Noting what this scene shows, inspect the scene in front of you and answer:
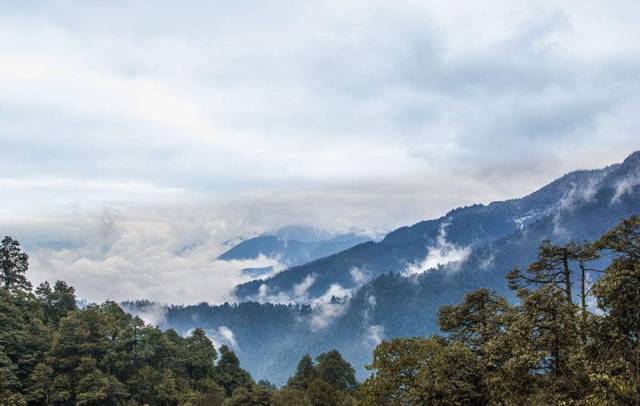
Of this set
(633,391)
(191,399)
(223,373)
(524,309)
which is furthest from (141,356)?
(633,391)

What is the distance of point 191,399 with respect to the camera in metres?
88.9

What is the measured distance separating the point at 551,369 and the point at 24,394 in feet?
247

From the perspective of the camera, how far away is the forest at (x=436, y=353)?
26922 millimetres

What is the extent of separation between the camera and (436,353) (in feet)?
136

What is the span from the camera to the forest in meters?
26.9

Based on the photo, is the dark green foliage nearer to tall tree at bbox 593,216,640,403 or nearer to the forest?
the forest

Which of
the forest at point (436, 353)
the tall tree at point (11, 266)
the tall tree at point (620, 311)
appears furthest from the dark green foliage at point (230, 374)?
the tall tree at point (620, 311)

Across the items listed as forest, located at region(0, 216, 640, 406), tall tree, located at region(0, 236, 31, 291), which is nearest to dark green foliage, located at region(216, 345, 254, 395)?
forest, located at region(0, 216, 640, 406)

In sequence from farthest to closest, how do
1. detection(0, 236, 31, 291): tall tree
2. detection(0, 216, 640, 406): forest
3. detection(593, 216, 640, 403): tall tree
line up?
detection(0, 236, 31, 291): tall tree
detection(0, 216, 640, 406): forest
detection(593, 216, 640, 403): tall tree

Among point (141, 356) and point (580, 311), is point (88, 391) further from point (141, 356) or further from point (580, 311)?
point (580, 311)

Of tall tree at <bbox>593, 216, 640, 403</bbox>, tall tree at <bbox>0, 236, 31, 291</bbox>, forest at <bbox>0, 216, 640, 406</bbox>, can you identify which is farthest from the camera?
tall tree at <bbox>0, 236, 31, 291</bbox>

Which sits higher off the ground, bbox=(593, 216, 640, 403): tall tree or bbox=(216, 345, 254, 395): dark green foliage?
bbox=(593, 216, 640, 403): tall tree

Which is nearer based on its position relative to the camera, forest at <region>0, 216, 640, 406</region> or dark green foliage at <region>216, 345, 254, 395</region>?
forest at <region>0, 216, 640, 406</region>

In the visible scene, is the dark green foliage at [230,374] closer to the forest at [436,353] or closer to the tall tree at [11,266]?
the forest at [436,353]
